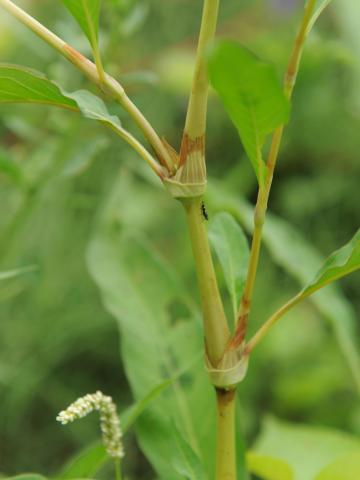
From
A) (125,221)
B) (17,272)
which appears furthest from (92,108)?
(125,221)

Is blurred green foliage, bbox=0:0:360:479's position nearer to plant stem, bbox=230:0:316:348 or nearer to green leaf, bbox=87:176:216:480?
green leaf, bbox=87:176:216:480

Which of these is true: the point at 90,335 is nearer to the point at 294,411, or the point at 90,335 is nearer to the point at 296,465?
the point at 294,411

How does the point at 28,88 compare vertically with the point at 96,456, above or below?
above

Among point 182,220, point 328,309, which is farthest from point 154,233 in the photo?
point 328,309

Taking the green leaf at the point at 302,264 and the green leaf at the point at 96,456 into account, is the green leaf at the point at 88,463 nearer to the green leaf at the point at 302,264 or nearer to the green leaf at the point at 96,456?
the green leaf at the point at 96,456

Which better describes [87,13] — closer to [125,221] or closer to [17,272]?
[17,272]

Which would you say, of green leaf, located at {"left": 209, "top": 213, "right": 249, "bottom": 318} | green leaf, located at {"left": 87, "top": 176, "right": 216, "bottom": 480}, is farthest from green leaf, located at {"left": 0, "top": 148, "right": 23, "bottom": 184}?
green leaf, located at {"left": 209, "top": 213, "right": 249, "bottom": 318}

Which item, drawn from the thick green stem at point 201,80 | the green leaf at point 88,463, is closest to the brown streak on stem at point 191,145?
the thick green stem at point 201,80
